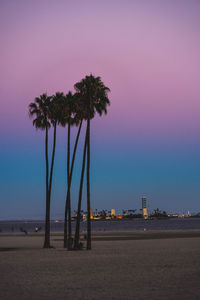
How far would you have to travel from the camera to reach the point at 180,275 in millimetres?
22141

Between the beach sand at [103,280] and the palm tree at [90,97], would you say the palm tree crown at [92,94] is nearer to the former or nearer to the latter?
the palm tree at [90,97]

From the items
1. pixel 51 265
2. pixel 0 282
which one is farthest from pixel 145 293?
pixel 51 265

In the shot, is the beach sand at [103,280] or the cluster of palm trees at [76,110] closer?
the beach sand at [103,280]

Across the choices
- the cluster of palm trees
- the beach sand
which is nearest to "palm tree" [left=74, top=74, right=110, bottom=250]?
the cluster of palm trees

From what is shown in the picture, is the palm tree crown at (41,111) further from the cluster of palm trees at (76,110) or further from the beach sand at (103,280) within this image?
the beach sand at (103,280)

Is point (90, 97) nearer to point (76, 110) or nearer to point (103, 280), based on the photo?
point (76, 110)

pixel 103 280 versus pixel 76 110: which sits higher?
pixel 76 110

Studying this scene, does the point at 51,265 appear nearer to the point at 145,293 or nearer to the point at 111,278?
the point at 111,278

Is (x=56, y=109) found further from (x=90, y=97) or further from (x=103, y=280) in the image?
(x=103, y=280)

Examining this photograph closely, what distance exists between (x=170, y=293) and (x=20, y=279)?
7.85 m

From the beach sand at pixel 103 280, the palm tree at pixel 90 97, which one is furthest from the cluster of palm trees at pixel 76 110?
the beach sand at pixel 103 280

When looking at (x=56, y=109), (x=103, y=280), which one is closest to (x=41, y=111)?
(x=56, y=109)

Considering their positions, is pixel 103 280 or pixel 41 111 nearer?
pixel 103 280

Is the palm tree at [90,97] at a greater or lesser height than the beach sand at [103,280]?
greater
